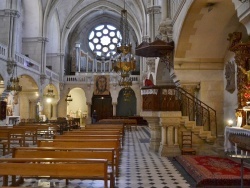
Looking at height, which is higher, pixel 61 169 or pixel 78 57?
pixel 78 57

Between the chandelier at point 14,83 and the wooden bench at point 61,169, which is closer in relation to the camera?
the wooden bench at point 61,169

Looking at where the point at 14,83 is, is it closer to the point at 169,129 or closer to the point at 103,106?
the point at 169,129

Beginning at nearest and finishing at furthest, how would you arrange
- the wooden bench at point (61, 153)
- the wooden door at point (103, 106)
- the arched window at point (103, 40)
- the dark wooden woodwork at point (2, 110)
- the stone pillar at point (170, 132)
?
the wooden bench at point (61, 153)
the stone pillar at point (170, 132)
the dark wooden woodwork at point (2, 110)
the wooden door at point (103, 106)
the arched window at point (103, 40)

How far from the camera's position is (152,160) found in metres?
8.91

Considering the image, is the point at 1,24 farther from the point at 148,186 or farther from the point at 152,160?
the point at 148,186

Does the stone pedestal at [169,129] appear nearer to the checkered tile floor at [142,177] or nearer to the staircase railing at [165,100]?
the staircase railing at [165,100]

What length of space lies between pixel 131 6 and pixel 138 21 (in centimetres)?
153

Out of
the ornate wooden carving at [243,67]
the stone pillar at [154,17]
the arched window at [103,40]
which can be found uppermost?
the arched window at [103,40]

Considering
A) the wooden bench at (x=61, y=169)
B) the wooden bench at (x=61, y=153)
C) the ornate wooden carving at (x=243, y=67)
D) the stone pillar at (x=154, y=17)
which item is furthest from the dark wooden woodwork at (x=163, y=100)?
the stone pillar at (x=154, y=17)

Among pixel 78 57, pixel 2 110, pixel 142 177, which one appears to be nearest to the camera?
pixel 142 177

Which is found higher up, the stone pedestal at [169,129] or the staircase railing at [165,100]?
the staircase railing at [165,100]

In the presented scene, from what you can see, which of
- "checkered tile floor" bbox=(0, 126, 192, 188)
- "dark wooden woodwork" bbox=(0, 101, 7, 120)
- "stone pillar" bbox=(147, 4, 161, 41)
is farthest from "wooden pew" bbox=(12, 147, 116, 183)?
"dark wooden woodwork" bbox=(0, 101, 7, 120)

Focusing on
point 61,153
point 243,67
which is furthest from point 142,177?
point 243,67

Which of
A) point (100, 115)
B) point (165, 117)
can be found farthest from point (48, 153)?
point (100, 115)
